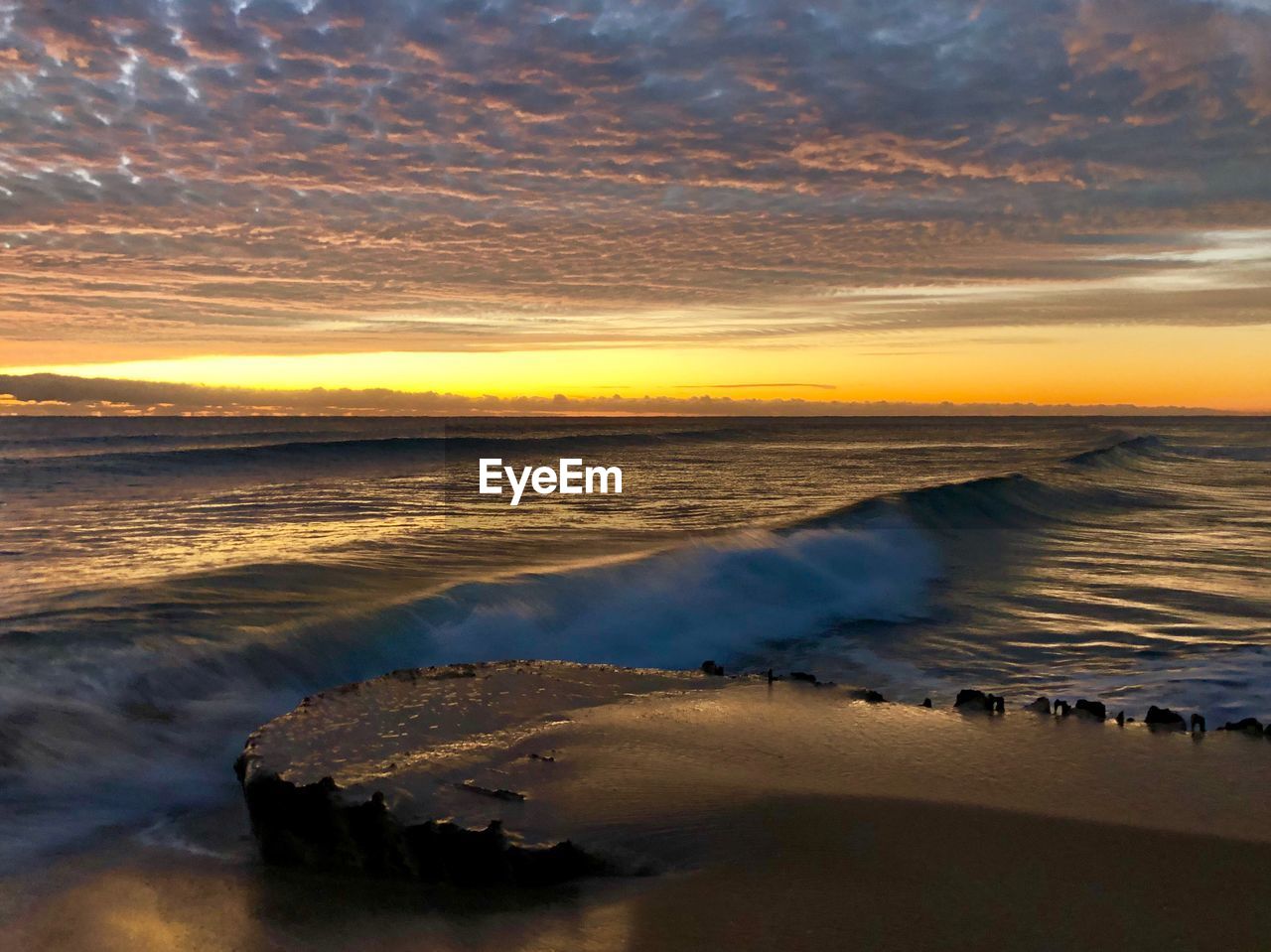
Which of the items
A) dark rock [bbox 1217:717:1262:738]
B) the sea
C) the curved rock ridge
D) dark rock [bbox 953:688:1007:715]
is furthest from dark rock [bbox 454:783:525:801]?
dark rock [bbox 1217:717:1262:738]

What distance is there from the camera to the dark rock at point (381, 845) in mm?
4551

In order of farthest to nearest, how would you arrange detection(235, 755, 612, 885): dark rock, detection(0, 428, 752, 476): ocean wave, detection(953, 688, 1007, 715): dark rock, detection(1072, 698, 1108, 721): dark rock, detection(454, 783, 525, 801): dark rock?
detection(0, 428, 752, 476): ocean wave → detection(953, 688, 1007, 715): dark rock → detection(1072, 698, 1108, 721): dark rock → detection(454, 783, 525, 801): dark rock → detection(235, 755, 612, 885): dark rock

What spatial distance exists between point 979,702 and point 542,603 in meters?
6.22

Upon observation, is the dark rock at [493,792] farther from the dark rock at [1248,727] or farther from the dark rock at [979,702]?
the dark rock at [1248,727]

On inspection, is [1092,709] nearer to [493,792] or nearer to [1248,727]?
[1248,727]

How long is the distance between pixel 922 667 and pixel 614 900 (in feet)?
22.1

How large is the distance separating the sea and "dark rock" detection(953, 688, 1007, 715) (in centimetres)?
194

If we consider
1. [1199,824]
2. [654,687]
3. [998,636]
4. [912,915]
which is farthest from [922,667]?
[912,915]

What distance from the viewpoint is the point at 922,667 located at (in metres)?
10.2

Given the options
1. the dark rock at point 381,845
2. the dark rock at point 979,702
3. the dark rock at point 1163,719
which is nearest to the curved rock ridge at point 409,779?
the dark rock at point 381,845

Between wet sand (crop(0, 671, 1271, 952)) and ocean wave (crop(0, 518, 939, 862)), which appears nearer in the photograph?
wet sand (crop(0, 671, 1271, 952))

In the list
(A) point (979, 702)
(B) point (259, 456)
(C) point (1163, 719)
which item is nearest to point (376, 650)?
(A) point (979, 702)

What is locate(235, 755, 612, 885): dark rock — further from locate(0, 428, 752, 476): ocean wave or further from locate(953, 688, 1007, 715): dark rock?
locate(0, 428, 752, 476): ocean wave

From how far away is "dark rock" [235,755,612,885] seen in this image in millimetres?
4551
